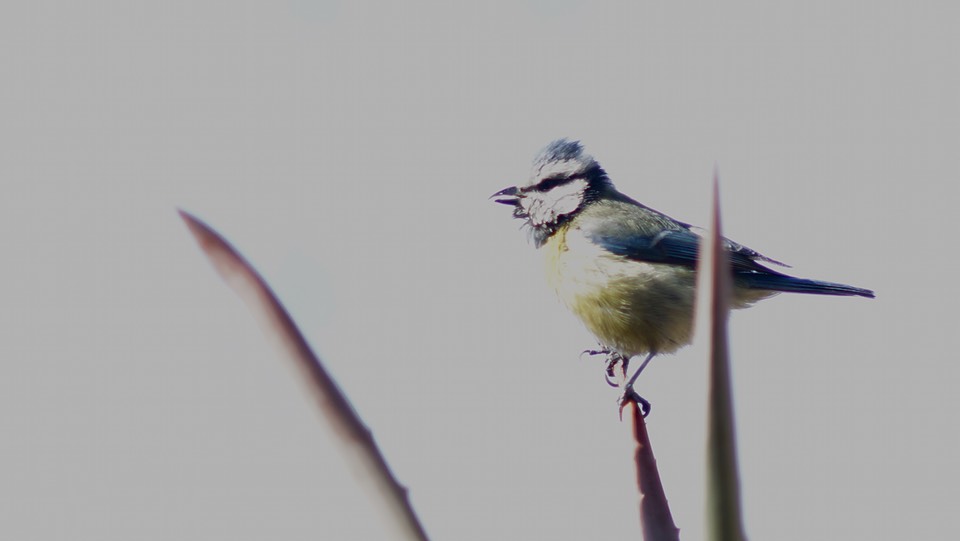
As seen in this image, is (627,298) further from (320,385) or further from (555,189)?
(320,385)

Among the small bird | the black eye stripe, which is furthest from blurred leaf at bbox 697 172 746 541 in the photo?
the black eye stripe

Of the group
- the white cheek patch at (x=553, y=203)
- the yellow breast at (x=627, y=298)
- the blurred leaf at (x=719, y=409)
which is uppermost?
the white cheek patch at (x=553, y=203)

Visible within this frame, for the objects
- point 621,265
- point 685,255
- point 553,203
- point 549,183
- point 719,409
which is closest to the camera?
point 719,409

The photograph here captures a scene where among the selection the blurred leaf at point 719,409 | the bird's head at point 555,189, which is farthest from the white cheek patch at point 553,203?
the blurred leaf at point 719,409

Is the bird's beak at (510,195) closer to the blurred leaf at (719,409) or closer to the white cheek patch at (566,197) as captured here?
the white cheek patch at (566,197)

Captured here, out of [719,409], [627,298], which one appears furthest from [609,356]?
[719,409]

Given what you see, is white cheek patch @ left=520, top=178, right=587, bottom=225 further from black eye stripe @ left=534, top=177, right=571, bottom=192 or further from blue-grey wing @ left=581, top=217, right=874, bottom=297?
blue-grey wing @ left=581, top=217, right=874, bottom=297

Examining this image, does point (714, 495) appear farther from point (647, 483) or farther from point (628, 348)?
point (628, 348)

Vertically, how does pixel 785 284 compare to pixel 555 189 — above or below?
below
